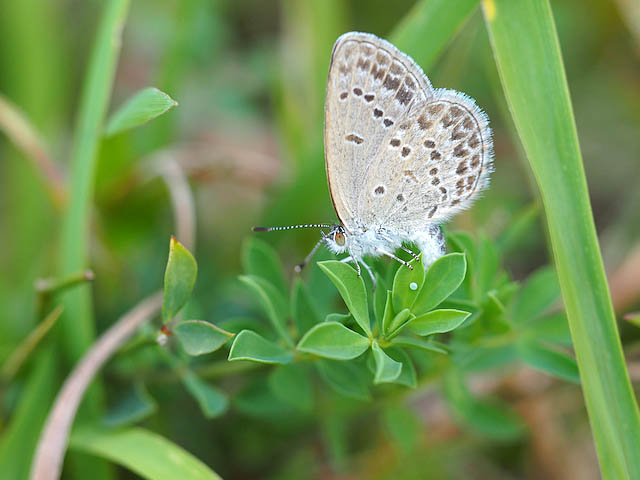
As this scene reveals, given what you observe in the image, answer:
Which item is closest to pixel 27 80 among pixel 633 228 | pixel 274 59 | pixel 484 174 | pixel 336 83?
pixel 274 59

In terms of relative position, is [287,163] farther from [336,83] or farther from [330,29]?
[336,83]

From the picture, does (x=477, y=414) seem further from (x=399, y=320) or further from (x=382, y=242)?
(x=399, y=320)

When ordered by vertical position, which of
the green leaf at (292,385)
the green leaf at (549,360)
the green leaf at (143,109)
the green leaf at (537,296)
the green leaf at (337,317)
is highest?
the green leaf at (143,109)

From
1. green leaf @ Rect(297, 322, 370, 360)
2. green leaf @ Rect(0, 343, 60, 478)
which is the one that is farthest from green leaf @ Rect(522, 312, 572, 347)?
green leaf @ Rect(0, 343, 60, 478)

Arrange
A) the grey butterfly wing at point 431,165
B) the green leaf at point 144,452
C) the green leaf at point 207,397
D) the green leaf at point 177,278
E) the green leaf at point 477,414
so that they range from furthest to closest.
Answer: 1. the green leaf at point 477,414
2. the grey butterfly wing at point 431,165
3. the green leaf at point 207,397
4. the green leaf at point 144,452
5. the green leaf at point 177,278

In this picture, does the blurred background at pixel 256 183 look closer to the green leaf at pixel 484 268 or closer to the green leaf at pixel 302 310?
the green leaf at pixel 484 268

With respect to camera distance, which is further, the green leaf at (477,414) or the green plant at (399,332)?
the green leaf at (477,414)

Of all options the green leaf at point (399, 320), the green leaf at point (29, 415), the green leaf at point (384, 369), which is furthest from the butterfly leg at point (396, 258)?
the green leaf at point (29, 415)
